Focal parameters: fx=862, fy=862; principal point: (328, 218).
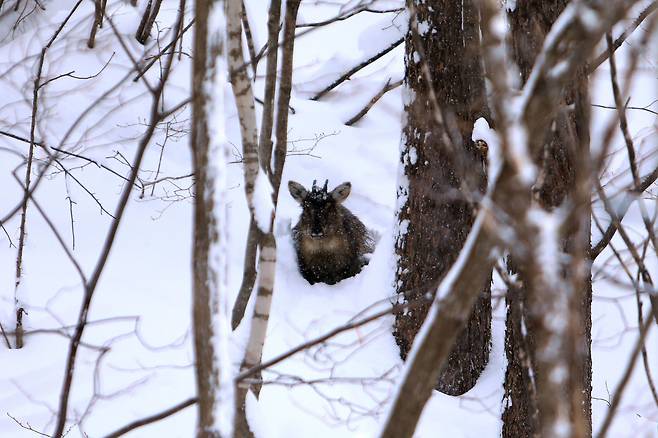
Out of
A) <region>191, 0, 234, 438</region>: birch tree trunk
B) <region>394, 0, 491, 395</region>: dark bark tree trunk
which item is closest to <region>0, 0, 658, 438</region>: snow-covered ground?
<region>394, 0, 491, 395</region>: dark bark tree trunk

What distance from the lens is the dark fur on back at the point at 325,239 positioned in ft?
24.2

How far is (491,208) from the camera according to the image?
1503 millimetres

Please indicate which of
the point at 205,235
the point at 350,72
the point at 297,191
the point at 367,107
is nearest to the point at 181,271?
the point at 297,191

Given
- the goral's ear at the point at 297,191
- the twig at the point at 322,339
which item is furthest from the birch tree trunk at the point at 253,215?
the goral's ear at the point at 297,191

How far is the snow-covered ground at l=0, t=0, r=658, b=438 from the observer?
4.72 m

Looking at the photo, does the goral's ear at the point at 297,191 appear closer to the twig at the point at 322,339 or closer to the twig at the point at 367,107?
the twig at the point at 367,107

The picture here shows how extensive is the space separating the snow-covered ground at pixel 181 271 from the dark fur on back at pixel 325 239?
0.53ft

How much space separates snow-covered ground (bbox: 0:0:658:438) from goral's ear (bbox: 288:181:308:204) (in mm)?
401

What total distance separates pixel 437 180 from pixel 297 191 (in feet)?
7.30

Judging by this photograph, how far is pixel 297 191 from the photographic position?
745 centimetres

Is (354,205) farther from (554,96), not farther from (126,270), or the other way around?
(554,96)

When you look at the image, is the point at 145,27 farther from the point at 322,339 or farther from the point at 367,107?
the point at 322,339

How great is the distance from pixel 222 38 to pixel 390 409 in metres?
0.89

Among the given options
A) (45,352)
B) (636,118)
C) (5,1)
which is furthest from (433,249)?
(5,1)
